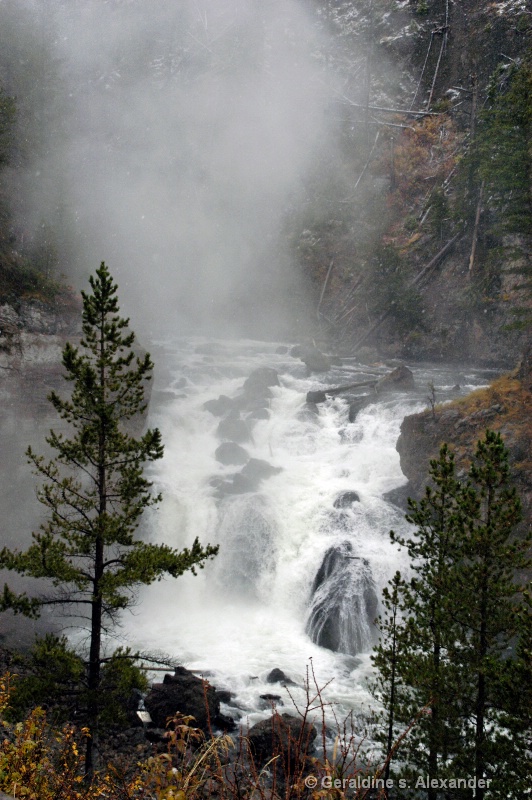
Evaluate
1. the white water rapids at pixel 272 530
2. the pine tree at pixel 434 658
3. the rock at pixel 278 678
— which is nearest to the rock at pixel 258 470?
the white water rapids at pixel 272 530

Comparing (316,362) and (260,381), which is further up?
(316,362)

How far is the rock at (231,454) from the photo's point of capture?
28941 mm

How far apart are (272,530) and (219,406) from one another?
1196 centimetres

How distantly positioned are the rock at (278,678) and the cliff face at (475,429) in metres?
9.69

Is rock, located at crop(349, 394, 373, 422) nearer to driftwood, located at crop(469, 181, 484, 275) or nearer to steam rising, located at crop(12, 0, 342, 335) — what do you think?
driftwood, located at crop(469, 181, 484, 275)

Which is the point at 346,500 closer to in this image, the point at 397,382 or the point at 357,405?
the point at 357,405

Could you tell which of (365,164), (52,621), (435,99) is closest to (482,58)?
(435,99)

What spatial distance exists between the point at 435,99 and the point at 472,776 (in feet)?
194

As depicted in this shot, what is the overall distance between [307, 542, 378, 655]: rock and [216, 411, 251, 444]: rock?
36.4 feet

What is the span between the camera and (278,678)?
16.6 meters

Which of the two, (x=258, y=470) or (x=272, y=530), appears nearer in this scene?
(x=272, y=530)

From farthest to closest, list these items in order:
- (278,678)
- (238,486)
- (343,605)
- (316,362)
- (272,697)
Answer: (316,362), (238,486), (343,605), (278,678), (272,697)

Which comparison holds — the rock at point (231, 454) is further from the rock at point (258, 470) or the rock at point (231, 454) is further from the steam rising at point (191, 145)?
the steam rising at point (191, 145)

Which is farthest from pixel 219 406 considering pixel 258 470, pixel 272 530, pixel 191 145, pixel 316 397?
pixel 191 145
